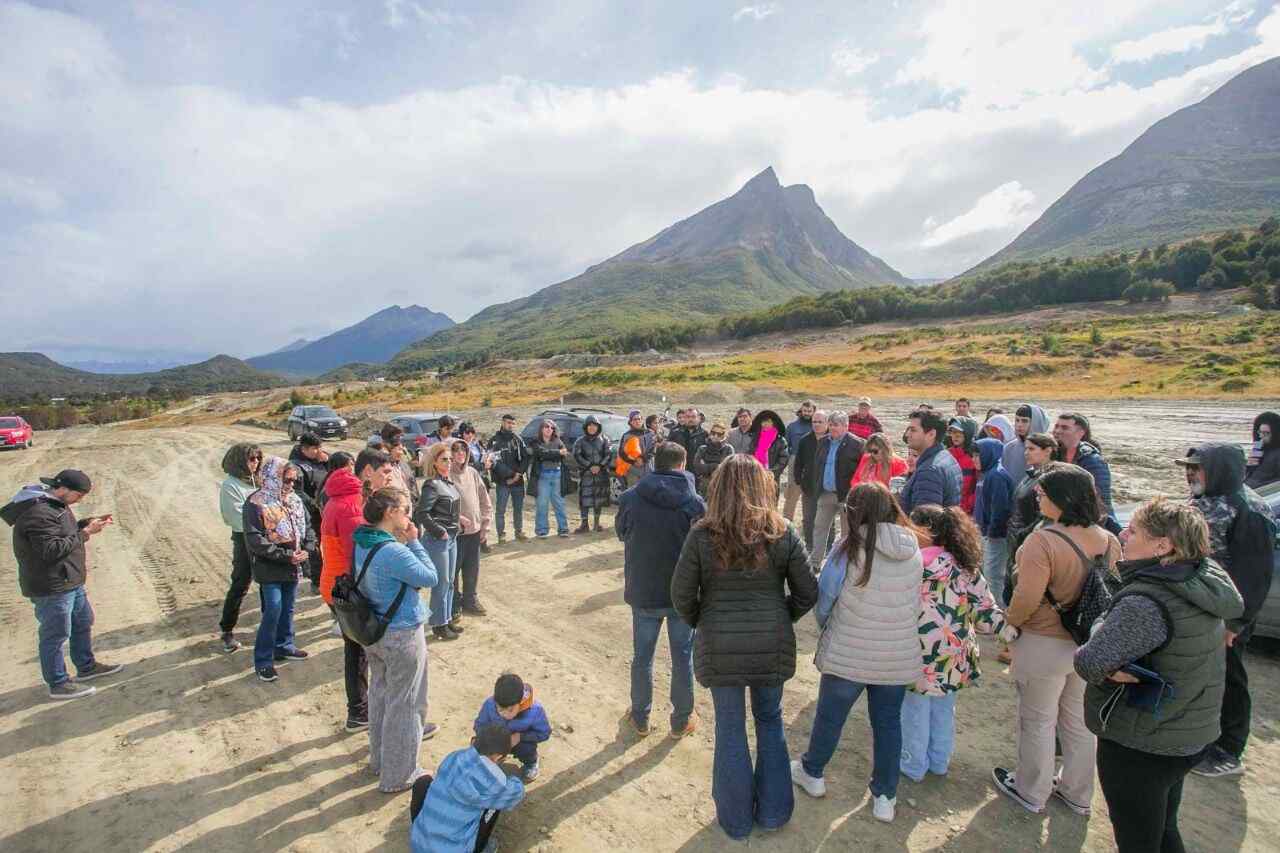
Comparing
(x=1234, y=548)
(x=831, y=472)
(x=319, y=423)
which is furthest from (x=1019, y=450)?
(x=319, y=423)

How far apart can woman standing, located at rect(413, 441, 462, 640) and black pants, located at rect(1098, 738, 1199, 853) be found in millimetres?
4778

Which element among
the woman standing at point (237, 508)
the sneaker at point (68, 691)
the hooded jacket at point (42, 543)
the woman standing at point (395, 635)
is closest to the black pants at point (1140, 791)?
the woman standing at point (395, 635)

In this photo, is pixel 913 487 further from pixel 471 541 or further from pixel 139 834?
pixel 139 834

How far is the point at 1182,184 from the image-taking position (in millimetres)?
131000

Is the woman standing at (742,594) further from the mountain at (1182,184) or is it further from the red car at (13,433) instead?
the mountain at (1182,184)

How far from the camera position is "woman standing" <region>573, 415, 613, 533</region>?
30.3 ft

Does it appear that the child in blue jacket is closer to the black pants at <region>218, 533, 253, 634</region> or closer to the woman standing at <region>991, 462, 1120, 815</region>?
the woman standing at <region>991, 462, 1120, 815</region>

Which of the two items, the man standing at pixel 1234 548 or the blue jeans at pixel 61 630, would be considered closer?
the man standing at pixel 1234 548

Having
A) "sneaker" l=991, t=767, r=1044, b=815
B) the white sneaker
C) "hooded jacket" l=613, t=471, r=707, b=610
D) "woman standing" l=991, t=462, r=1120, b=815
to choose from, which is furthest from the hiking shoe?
"hooded jacket" l=613, t=471, r=707, b=610

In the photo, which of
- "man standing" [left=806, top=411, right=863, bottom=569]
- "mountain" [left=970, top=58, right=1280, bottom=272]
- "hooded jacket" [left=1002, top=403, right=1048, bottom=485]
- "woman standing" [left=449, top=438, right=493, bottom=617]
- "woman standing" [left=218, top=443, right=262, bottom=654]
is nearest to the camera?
"woman standing" [left=218, top=443, right=262, bottom=654]

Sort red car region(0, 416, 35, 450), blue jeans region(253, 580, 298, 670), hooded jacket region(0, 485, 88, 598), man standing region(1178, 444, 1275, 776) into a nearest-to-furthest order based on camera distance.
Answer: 1. man standing region(1178, 444, 1275, 776)
2. hooded jacket region(0, 485, 88, 598)
3. blue jeans region(253, 580, 298, 670)
4. red car region(0, 416, 35, 450)

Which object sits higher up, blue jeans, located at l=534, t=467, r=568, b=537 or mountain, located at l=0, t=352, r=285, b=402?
mountain, located at l=0, t=352, r=285, b=402

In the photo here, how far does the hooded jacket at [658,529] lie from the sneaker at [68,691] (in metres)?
4.59

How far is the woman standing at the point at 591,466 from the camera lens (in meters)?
9.24
